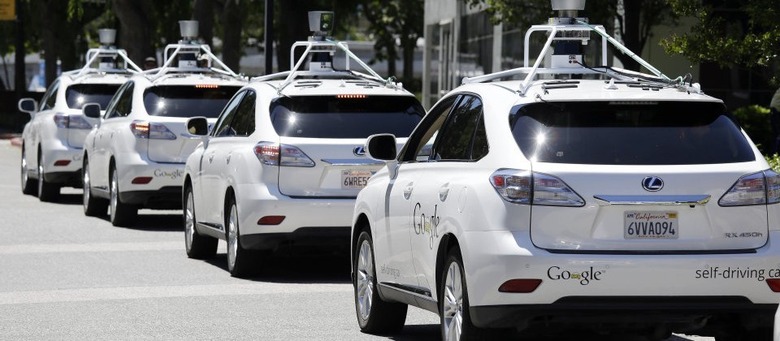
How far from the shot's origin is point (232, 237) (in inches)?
549

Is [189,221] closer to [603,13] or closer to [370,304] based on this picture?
[370,304]

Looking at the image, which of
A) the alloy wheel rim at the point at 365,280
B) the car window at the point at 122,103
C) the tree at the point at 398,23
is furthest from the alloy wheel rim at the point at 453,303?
the tree at the point at 398,23

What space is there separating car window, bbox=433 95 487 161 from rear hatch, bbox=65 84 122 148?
44.3 feet

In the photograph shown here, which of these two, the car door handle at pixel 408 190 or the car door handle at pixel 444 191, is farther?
the car door handle at pixel 408 190

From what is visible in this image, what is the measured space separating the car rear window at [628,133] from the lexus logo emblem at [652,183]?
0.42 ft

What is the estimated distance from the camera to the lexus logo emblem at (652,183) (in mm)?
8062

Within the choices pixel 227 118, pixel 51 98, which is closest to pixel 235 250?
pixel 227 118

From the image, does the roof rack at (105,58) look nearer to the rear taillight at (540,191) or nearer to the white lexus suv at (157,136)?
the white lexus suv at (157,136)

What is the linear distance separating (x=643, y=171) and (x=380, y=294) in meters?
2.53

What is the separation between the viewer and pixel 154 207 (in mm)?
18641

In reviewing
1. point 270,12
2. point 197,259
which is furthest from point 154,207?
point 270,12

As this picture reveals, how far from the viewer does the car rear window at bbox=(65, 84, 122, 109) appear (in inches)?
902

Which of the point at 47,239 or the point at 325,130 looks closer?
the point at 325,130

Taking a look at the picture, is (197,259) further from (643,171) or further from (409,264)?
(643,171)
